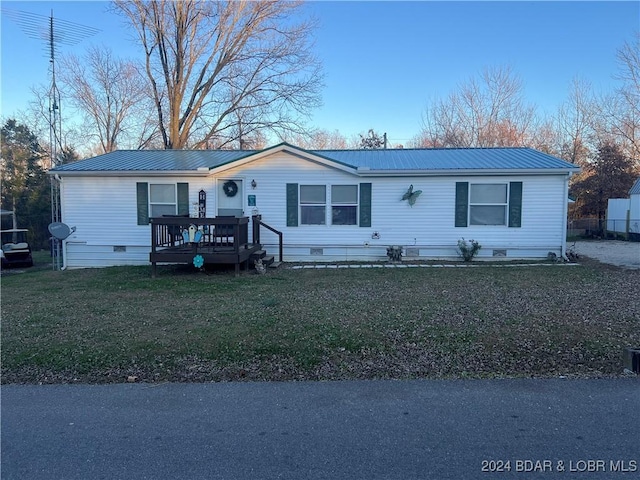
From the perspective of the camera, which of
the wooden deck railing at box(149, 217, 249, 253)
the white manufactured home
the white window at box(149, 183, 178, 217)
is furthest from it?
the white window at box(149, 183, 178, 217)

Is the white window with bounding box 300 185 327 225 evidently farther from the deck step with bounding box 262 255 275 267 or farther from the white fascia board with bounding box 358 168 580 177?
the deck step with bounding box 262 255 275 267

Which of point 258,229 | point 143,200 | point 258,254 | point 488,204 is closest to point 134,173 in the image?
point 143,200

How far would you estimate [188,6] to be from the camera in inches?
922

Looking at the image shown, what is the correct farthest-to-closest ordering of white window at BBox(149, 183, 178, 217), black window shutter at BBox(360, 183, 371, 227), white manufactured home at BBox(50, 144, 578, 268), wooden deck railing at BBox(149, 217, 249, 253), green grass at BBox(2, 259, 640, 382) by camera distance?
white window at BBox(149, 183, 178, 217)
black window shutter at BBox(360, 183, 371, 227)
white manufactured home at BBox(50, 144, 578, 268)
wooden deck railing at BBox(149, 217, 249, 253)
green grass at BBox(2, 259, 640, 382)

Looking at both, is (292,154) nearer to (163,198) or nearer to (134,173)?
(163,198)

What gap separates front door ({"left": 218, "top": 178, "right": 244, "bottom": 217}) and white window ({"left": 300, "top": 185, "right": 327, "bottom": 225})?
1.81 m

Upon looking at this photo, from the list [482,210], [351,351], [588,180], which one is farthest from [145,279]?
[588,180]

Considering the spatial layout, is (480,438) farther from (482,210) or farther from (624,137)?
(624,137)

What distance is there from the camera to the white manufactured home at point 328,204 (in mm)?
12641

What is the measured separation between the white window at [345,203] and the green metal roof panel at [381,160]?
0.74 meters

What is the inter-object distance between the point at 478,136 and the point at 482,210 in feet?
62.2

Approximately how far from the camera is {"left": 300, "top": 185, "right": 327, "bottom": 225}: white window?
13023mm

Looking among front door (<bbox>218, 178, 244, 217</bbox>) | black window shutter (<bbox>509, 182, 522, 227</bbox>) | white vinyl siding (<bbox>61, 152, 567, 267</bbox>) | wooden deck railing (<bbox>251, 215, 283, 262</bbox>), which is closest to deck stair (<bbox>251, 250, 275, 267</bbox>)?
wooden deck railing (<bbox>251, 215, 283, 262</bbox>)

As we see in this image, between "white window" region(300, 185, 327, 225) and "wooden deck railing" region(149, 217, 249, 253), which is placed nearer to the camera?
"wooden deck railing" region(149, 217, 249, 253)
